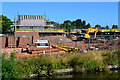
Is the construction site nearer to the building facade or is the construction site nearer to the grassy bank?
the building facade

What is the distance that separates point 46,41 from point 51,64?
27.7ft

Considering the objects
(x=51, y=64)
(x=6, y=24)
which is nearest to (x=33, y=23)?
(x=6, y=24)

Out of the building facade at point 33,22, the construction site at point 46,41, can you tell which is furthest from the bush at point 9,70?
the building facade at point 33,22

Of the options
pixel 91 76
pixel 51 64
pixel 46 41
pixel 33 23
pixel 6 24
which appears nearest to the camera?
pixel 51 64

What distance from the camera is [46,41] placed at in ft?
67.2

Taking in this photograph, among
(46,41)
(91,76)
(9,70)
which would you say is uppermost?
(46,41)

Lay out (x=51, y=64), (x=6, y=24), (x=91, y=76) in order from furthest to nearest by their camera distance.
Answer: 1. (x=6, y=24)
2. (x=91, y=76)
3. (x=51, y=64)

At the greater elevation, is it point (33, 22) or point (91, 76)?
point (33, 22)

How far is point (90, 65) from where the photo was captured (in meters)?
13.3

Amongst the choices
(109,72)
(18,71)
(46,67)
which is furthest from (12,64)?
(109,72)

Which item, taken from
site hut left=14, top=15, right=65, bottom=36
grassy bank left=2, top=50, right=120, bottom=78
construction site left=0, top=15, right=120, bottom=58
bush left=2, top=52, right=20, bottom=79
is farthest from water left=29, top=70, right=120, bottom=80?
site hut left=14, top=15, right=65, bottom=36

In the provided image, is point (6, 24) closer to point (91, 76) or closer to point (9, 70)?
point (91, 76)

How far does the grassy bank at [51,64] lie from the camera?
10396mm

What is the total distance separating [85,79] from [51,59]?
2436 millimetres
